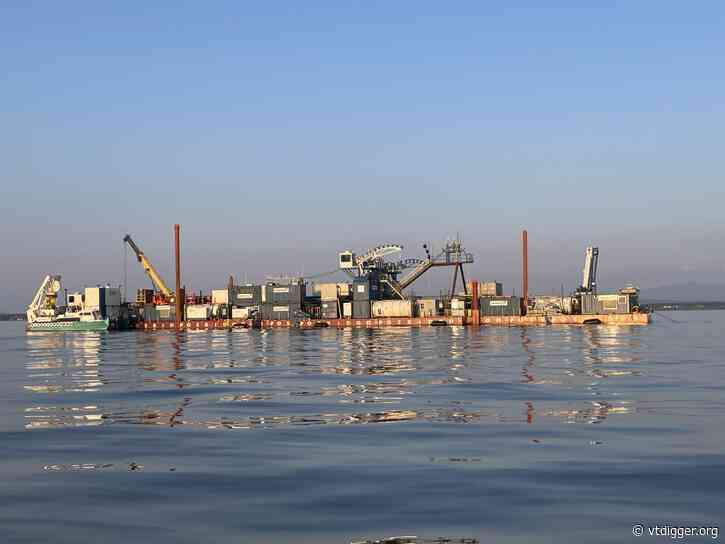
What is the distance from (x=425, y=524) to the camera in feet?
39.0

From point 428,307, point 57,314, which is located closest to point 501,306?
point 428,307

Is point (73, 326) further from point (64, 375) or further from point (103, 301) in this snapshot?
point (64, 375)

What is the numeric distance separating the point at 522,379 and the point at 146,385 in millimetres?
16651

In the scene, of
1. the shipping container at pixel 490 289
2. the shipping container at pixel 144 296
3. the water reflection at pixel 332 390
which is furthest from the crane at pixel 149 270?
the water reflection at pixel 332 390

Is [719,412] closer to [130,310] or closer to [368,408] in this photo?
[368,408]

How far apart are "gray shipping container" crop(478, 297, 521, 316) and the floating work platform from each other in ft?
5.87

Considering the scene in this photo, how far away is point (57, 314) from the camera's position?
6073 inches

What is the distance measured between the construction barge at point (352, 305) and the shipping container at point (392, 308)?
182mm

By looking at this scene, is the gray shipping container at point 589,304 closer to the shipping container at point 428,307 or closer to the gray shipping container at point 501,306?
the gray shipping container at point 501,306

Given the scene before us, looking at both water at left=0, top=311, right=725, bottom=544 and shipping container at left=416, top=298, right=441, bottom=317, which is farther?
shipping container at left=416, top=298, right=441, bottom=317

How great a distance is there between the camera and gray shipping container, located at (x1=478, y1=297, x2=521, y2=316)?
464 ft

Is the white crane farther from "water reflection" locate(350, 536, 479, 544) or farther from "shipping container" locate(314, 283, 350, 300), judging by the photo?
"water reflection" locate(350, 536, 479, 544)

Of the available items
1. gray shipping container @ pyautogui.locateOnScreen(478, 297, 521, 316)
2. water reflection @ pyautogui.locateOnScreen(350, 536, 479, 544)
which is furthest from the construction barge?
water reflection @ pyautogui.locateOnScreen(350, 536, 479, 544)

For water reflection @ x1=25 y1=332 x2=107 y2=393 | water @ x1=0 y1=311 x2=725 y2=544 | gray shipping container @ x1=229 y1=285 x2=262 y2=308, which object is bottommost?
water reflection @ x1=25 y1=332 x2=107 y2=393
